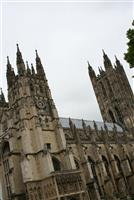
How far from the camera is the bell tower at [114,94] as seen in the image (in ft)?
304

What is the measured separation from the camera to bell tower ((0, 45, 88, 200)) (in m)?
48.1

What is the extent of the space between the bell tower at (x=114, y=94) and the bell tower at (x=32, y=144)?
3845 cm

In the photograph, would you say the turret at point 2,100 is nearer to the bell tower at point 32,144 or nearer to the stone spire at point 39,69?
the bell tower at point 32,144

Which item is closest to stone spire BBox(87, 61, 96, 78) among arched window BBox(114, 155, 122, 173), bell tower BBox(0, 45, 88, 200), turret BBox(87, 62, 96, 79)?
turret BBox(87, 62, 96, 79)

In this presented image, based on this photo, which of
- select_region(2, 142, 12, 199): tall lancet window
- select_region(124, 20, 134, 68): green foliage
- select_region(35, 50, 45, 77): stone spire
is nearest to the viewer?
select_region(124, 20, 134, 68): green foliage

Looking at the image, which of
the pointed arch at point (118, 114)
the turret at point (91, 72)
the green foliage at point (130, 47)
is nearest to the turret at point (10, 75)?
the green foliage at point (130, 47)

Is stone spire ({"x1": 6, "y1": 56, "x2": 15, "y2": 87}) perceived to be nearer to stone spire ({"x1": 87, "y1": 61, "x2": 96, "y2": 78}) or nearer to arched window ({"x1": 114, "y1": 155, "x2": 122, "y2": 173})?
arched window ({"x1": 114, "y1": 155, "x2": 122, "y2": 173})

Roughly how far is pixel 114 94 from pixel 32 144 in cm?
4955

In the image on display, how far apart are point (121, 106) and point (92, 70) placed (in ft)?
61.9

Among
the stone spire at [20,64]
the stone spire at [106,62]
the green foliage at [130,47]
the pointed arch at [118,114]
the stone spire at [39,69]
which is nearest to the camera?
the green foliage at [130,47]

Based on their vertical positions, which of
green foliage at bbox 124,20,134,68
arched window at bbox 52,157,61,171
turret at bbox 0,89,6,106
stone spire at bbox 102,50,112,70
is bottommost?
green foliage at bbox 124,20,134,68

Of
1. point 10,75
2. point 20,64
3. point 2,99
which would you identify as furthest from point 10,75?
point 2,99

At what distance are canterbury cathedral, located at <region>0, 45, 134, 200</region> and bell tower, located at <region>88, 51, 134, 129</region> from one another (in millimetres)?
20087

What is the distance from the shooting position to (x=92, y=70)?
10525 centimetres
